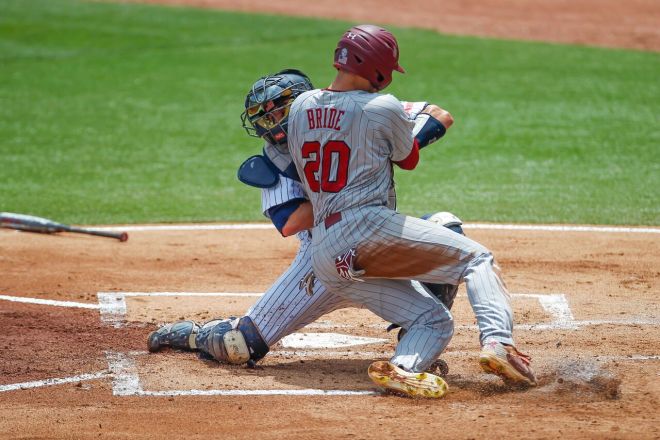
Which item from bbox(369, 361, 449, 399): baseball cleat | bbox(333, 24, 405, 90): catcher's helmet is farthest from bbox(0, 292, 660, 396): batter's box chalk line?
bbox(333, 24, 405, 90): catcher's helmet

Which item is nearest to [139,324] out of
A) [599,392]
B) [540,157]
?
[599,392]

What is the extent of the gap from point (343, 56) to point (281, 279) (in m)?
1.23

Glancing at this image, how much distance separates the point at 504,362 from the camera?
172 inches

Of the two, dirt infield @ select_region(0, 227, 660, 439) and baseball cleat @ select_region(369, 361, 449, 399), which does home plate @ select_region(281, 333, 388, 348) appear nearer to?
dirt infield @ select_region(0, 227, 660, 439)

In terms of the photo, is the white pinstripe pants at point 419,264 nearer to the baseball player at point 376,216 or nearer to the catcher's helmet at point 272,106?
the baseball player at point 376,216

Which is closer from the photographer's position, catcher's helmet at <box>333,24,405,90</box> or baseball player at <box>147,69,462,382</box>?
catcher's helmet at <box>333,24,405,90</box>

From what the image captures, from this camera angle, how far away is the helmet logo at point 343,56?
461 centimetres

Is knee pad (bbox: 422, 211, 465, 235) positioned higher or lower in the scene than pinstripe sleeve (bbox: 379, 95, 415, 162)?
lower

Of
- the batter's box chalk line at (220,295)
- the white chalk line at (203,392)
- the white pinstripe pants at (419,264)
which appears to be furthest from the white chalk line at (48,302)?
the white pinstripe pants at (419,264)

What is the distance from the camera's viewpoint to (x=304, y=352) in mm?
5504

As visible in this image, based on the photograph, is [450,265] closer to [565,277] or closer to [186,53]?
[565,277]

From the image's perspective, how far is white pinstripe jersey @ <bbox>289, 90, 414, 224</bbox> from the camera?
452 centimetres

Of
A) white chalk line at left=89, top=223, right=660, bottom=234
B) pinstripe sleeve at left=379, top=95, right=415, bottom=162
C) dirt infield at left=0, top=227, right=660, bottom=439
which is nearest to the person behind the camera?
dirt infield at left=0, top=227, right=660, bottom=439

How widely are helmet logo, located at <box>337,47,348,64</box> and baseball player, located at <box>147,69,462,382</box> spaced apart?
1.33ft
